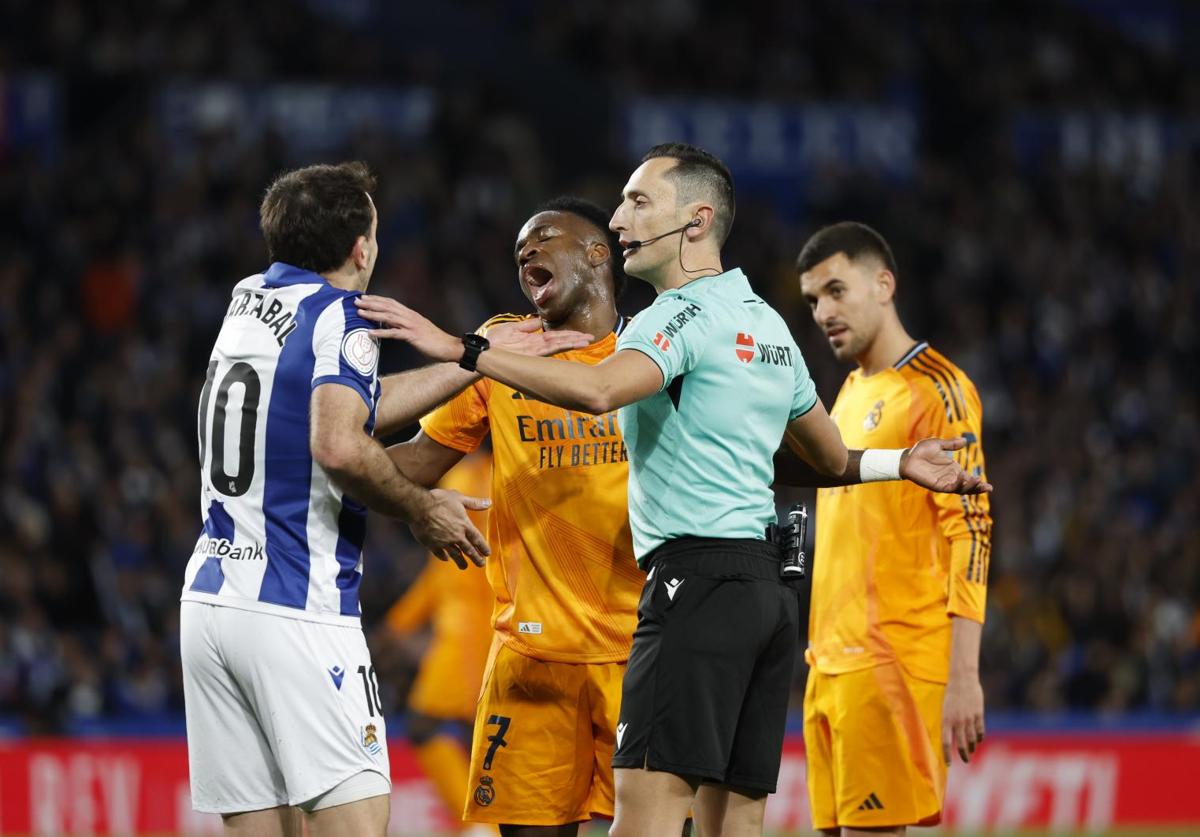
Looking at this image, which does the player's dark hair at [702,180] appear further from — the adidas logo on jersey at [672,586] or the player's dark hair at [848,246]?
the player's dark hair at [848,246]

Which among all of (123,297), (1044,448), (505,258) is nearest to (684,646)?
(123,297)

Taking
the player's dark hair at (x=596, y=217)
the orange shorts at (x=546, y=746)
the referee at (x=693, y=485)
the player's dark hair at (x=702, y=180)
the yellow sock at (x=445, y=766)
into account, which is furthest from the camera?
the yellow sock at (x=445, y=766)

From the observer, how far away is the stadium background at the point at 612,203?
44.7ft

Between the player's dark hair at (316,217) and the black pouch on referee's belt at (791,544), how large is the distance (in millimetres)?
1678

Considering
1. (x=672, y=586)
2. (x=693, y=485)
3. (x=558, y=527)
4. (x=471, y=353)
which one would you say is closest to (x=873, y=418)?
(x=558, y=527)

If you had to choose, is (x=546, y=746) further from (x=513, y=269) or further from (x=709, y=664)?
(x=513, y=269)

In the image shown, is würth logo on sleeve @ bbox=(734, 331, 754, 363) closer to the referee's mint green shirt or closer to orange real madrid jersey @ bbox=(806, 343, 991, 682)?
the referee's mint green shirt

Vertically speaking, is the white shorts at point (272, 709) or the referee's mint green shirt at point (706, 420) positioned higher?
the referee's mint green shirt at point (706, 420)

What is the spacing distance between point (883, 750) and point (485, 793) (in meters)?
1.74

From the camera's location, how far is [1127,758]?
44.9ft

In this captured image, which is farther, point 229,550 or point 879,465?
point 879,465

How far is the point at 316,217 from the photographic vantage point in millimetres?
5324

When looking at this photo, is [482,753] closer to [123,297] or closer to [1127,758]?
[1127,758]

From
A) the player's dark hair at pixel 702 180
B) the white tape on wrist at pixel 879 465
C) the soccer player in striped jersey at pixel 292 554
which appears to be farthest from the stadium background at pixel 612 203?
the player's dark hair at pixel 702 180
